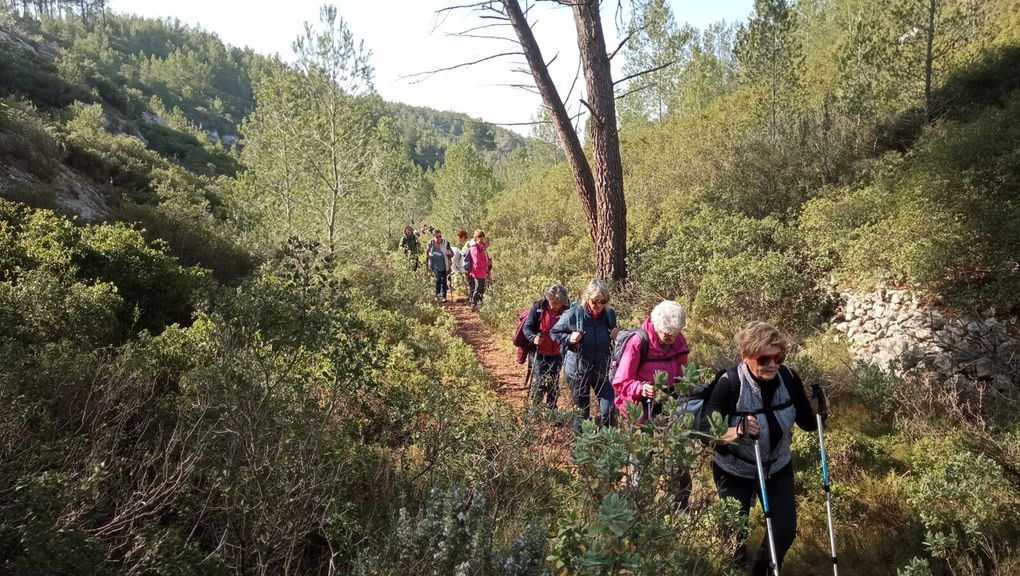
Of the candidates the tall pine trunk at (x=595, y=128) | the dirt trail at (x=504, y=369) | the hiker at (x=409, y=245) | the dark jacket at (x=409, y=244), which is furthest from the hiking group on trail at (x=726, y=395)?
the dark jacket at (x=409, y=244)

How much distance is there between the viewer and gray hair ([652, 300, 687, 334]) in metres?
3.45

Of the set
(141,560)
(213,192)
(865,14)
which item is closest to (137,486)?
(141,560)

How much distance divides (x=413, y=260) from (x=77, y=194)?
265 inches

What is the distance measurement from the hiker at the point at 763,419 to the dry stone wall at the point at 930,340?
3418 millimetres

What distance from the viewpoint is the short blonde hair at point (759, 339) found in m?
2.74

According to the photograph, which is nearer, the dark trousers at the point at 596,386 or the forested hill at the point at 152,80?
the dark trousers at the point at 596,386

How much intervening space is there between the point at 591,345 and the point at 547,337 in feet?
2.57

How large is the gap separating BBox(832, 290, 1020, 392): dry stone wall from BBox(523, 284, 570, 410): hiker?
3722 mm

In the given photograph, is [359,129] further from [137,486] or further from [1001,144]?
[1001,144]

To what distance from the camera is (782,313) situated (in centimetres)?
734

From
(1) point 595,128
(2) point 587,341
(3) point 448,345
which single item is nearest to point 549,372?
(2) point 587,341

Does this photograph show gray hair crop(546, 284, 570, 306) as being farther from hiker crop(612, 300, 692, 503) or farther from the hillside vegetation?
hiker crop(612, 300, 692, 503)

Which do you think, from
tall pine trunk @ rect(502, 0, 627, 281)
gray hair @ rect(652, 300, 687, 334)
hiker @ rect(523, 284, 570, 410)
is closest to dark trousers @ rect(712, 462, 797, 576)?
gray hair @ rect(652, 300, 687, 334)

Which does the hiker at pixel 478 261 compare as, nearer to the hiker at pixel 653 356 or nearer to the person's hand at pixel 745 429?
the hiker at pixel 653 356
